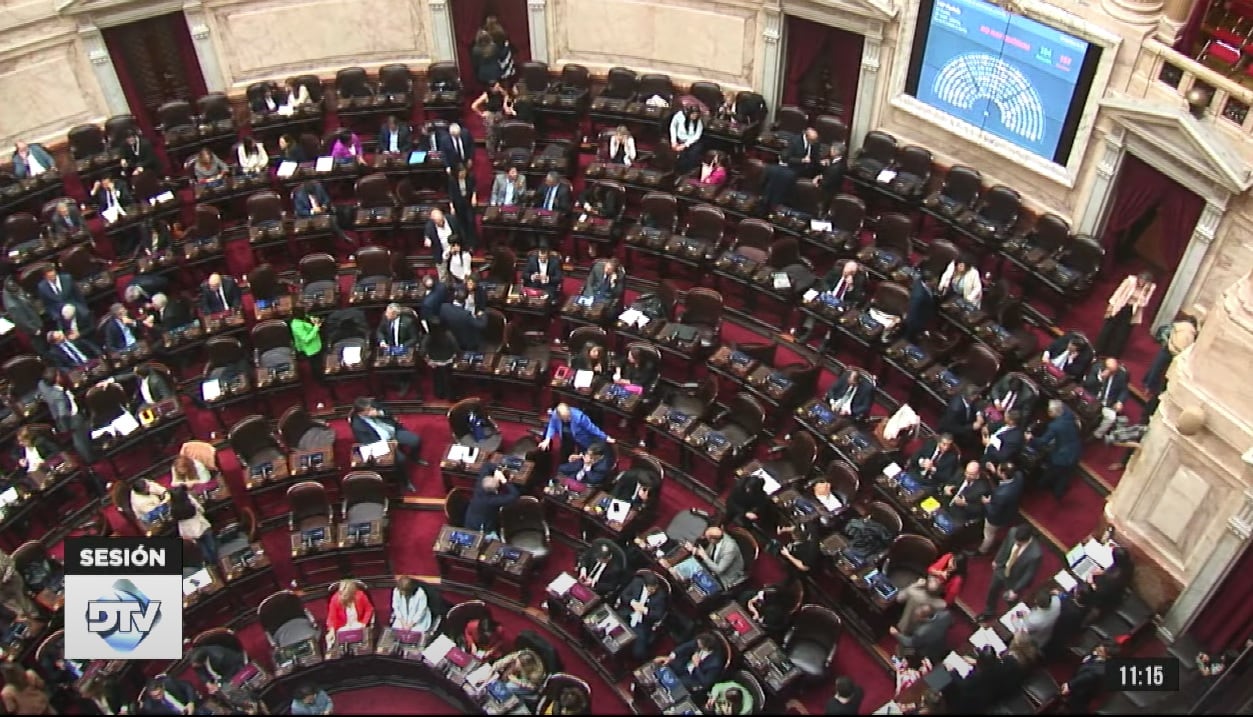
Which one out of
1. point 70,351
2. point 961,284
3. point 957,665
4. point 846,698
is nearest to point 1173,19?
point 961,284

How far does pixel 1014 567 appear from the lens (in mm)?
11852

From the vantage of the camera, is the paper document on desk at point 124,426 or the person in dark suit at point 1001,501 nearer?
the person in dark suit at point 1001,501

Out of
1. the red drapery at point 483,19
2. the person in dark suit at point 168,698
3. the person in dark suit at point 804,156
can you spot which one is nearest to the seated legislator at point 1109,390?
the person in dark suit at point 804,156

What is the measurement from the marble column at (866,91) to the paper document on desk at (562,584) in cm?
952

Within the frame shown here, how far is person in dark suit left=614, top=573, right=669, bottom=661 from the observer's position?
12.0 m

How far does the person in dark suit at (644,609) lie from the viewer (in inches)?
471

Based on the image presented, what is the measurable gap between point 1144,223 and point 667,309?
23.7 ft

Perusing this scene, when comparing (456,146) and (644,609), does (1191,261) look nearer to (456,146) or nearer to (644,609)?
(644,609)

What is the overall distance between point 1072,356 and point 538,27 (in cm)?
1110

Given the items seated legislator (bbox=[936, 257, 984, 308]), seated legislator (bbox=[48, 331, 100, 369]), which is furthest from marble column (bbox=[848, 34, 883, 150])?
seated legislator (bbox=[48, 331, 100, 369])

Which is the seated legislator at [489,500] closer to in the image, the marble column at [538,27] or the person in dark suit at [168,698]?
the person in dark suit at [168,698]

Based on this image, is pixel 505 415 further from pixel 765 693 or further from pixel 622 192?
pixel 765 693

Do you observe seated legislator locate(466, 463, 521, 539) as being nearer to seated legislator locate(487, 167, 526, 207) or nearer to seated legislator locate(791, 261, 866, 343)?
seated legislator locate(791, 261, 866, 343)

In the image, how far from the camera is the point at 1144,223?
16.1 m
